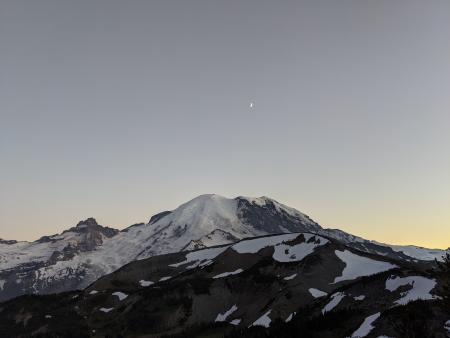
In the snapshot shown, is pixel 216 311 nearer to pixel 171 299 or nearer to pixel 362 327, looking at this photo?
pixel 171 299

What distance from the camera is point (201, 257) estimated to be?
625 ft

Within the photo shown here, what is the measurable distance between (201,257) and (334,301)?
11411 centimetres

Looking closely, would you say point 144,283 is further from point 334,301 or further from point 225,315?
point 334,301

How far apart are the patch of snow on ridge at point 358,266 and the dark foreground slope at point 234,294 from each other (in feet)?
0.88

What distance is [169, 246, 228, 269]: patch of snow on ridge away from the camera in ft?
598

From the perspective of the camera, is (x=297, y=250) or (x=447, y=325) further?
(x=297, y=250)

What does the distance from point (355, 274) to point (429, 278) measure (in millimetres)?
50034

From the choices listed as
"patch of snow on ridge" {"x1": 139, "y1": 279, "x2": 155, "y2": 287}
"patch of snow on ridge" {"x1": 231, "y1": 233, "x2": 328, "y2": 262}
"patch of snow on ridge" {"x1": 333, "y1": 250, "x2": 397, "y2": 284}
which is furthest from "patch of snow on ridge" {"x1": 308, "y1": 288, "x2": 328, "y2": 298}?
"patch of snow on ridge" {"x1": 139, "y1": 279, "x2": 155, "y2": 287}

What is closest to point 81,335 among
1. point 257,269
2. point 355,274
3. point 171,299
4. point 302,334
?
point 171,299

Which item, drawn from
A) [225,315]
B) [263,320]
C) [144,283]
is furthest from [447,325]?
[144,283]

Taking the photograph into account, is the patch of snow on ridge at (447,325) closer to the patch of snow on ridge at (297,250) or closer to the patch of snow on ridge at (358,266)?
the patch of snow on ridge at (358,266)

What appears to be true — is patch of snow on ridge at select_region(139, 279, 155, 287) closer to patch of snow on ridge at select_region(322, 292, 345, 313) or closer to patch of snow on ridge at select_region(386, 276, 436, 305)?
patch of snow on ridge at select_region(322, 292, 345, 313)

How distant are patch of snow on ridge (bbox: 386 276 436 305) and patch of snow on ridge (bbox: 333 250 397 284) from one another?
36.0 m

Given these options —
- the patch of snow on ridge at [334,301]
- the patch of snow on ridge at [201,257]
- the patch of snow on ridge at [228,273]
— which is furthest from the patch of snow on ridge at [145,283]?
the patch of snow on ridge at [334,301]
